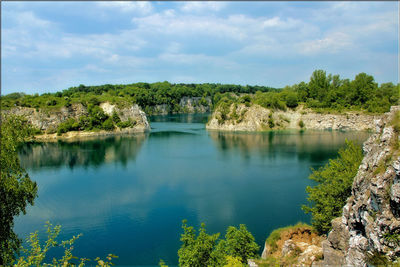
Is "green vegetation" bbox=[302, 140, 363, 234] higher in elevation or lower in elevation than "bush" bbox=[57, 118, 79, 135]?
lower

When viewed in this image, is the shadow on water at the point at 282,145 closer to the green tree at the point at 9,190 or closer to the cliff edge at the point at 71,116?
the cliff edge at the point at 71,116

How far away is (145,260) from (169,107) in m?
147

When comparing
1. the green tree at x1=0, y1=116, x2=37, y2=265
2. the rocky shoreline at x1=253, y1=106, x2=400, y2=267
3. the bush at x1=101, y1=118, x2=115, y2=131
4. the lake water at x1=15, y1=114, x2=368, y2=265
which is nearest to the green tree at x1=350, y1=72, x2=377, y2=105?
the lake water at x1=15, y1=114, x2=368, y2=265

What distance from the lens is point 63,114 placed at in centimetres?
8369

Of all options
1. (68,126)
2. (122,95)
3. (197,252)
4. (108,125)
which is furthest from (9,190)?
(122,95)

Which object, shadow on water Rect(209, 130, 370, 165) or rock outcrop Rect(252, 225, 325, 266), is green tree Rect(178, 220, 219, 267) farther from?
shadow on water Rect(209, 130, 370, 165)

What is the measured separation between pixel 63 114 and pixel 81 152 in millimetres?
30800

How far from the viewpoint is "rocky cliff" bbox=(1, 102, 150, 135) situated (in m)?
79.4

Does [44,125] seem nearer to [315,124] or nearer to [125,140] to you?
[125,140]

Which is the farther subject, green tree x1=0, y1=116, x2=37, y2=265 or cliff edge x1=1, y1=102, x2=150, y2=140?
cliff edge x1=1, y1=102, x2=150, y2=140

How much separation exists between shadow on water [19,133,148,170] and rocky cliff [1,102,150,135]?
959 cm

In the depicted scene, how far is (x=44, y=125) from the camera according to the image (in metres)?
79.9

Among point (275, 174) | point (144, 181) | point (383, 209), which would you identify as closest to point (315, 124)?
point (275, 174)

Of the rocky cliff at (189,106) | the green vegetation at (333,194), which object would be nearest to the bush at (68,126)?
the green vegetation at (333,194)
